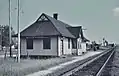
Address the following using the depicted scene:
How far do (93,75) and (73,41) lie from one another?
22001mm

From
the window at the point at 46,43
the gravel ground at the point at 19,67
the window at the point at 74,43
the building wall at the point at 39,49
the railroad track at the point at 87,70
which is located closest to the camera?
the gravel ground at the point at 19,67

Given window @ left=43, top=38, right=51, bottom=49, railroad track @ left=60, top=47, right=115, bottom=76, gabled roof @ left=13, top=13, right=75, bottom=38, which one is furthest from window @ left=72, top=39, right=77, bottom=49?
railroad track @ left=60, top=47, right=115, bottom=76

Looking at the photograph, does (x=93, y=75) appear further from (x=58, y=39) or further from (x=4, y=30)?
(x=4, y=30)

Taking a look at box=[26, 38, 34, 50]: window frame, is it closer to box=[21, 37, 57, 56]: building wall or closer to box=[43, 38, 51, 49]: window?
box=[21, 37, 57, 56]: building wall

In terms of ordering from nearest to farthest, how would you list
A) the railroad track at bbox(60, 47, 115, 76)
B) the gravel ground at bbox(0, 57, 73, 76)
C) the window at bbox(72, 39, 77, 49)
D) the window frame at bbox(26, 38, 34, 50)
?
the gravel ground at bbox(0, 57, 73, 76), the railroad track at bbox(60, 47, 115, 76), the window frame at bbox(26, 38, 34, 50), the window at bbox(72, 39, 77, 49)

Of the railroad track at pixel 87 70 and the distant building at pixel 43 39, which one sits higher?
the distant building at pixel 43 39

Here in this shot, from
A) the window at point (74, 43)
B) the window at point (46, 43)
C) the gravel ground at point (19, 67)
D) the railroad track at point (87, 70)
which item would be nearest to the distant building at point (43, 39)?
the window at point (46, 43)

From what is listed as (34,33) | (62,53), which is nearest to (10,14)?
(34,33)

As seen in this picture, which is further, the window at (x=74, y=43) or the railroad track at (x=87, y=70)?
the window at (x=74, y=43)

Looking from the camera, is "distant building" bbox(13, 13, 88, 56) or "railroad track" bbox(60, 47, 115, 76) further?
"distant building" bbox(13, 13, 88, 56)

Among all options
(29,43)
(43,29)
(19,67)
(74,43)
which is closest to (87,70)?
(19,67)

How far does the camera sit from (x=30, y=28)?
90.3 ft

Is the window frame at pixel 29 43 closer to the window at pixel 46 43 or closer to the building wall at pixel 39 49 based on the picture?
the building wall at pixel 39 49

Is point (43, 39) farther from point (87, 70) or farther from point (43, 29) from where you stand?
point (87, 70)
